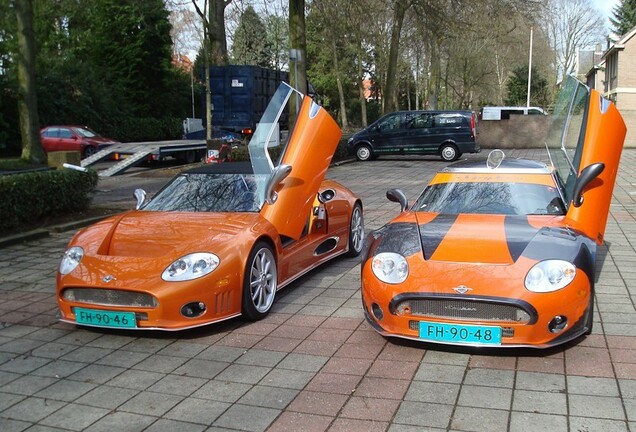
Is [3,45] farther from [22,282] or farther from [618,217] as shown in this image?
[618,217]

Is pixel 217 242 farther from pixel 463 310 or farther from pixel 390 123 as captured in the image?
pixel 390 123

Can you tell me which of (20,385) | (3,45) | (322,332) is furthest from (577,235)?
(3,45)

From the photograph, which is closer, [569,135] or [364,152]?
[569,135]

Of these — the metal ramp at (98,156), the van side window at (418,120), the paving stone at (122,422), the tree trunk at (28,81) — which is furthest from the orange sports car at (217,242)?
the van side window at (418,120)

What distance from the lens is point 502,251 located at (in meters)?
4.75

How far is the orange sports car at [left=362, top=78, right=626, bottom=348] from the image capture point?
441 cm

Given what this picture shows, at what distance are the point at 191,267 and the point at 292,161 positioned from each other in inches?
69.6

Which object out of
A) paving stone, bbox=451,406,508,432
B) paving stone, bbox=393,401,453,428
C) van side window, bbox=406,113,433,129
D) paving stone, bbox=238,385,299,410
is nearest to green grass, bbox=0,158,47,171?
paving stone, bbox=238,385,299,410

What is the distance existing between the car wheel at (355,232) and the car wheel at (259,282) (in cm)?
225

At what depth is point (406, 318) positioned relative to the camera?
4.61 metres

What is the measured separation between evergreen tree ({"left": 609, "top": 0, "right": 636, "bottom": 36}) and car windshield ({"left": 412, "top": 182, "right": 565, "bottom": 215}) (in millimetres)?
62609

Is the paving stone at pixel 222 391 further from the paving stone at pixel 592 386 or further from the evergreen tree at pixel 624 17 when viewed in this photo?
the evergreen tree at pixel 624 17

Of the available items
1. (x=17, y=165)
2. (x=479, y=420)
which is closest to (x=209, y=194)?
(x=479, y=420)

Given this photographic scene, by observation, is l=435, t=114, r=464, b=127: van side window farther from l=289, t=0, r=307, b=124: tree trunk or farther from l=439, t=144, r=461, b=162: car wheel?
l=289, t=0, r=307, b=124: tree trunk
